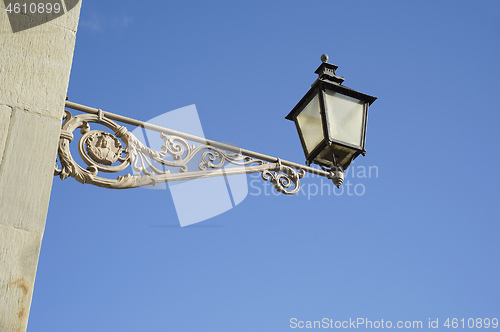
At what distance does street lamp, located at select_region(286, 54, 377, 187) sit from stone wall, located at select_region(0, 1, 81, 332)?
1.66 meters

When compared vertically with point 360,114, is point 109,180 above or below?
below

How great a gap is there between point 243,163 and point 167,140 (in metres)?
0.54

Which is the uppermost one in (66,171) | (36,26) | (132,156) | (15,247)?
(36,26)

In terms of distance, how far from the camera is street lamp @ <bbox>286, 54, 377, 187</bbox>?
5020 mm

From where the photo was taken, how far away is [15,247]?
353cm

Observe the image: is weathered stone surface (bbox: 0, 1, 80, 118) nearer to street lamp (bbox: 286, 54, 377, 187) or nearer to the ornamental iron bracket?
the ornamental iron bracket

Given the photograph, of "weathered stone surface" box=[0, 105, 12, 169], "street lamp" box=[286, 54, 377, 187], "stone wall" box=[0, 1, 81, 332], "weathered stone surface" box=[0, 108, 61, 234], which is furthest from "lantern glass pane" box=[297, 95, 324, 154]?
"weathered stone surface" box=[0, 105, 12, 169]

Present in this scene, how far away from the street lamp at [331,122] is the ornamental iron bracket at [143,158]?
0.35 ft

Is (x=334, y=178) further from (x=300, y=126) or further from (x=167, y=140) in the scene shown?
(x=167, y=140)

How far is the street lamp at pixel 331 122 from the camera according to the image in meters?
5.02

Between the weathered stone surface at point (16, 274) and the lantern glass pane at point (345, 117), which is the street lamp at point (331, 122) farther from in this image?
the weathered stone surface at point (16, 274)

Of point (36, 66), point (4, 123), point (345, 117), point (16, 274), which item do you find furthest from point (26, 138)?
point (345, 117)

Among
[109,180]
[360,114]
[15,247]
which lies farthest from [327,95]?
[15,247]

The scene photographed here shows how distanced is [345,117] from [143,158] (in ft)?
4.53
